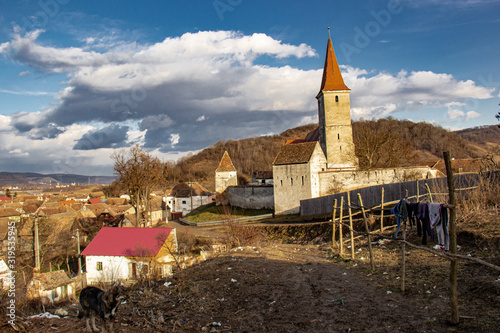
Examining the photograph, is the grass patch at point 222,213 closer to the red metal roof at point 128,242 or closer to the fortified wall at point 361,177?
the fortified wall at point 361,177

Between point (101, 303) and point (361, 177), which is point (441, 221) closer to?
point (101, 303)

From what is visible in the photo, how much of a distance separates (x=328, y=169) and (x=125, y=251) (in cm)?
2207

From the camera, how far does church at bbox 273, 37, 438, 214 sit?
30.9 meters

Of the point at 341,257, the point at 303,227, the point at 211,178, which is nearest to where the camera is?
the point at 341,257

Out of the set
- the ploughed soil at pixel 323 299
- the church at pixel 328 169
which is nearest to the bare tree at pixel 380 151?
the church at pixel 328 169

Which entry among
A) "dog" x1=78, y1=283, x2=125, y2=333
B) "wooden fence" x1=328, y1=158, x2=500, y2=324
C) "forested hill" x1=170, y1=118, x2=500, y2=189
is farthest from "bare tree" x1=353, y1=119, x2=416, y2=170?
"dog" x1=78, y1=283, x2=125, y2=333

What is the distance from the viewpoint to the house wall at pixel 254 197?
37.2 meters

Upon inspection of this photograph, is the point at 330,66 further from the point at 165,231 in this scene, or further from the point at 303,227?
the point at 165,231

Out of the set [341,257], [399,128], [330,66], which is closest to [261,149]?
[399,128]

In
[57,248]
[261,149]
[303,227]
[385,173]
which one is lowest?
[57,248]

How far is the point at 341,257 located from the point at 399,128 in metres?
126

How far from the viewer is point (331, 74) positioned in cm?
3859

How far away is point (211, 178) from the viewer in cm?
9869

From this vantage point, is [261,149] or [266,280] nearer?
[266,280]
